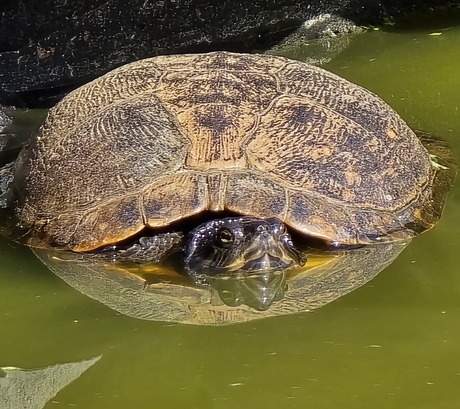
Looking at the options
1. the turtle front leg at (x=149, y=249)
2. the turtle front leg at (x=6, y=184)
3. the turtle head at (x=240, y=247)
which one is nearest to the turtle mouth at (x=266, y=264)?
the turtle head at (x=240, y=247)

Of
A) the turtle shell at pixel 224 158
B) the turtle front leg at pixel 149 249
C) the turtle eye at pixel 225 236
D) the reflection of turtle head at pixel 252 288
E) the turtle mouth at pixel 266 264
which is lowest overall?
the reflection of turtle head at pixel 252 288

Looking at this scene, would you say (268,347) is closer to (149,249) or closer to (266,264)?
(266,264)

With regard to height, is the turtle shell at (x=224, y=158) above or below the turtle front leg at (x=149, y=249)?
above

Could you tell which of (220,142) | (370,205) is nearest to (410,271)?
(370,205)

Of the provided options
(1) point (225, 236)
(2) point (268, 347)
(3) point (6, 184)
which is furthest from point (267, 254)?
(3) point (6, 184)

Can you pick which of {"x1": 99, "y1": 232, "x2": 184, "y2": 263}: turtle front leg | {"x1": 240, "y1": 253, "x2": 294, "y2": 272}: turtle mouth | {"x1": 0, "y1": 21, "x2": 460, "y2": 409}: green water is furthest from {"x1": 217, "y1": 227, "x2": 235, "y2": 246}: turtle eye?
{"x1": 0, "y1": 21, "x2": 460, "y2": 409}: green water

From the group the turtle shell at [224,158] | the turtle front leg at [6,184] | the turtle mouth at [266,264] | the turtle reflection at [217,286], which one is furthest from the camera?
the turtle front leg at [6,184]

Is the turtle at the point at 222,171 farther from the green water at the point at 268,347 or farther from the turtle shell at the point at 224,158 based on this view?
the green water at the point at 268,347
